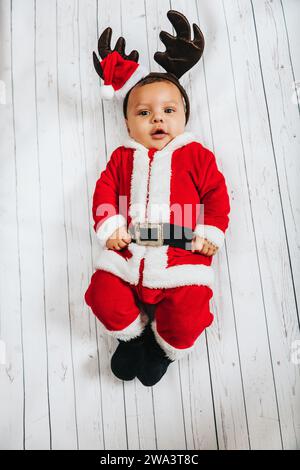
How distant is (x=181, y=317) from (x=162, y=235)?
22 centimetres

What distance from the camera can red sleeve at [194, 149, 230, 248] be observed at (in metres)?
1.14

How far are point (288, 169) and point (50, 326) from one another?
0.88 m

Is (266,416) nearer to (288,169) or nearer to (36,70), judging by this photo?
(288,169)

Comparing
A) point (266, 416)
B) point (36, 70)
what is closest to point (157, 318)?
point (266, 416)

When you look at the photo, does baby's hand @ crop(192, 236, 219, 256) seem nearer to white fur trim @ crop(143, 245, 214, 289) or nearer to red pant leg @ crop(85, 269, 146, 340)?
white fur trim @ crop(143, 245, 214, 289)

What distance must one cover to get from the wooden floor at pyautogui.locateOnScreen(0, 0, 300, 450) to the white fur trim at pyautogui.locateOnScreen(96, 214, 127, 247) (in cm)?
16

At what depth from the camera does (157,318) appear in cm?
113

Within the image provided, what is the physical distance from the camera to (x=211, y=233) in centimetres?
113

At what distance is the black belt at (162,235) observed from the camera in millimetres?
1128

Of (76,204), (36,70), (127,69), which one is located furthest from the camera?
(36,70)

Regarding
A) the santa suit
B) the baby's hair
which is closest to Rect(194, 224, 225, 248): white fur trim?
the santa suit

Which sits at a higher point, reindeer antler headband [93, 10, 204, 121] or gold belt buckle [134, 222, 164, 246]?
reindeer antler headband [93, 10, 204, 121]

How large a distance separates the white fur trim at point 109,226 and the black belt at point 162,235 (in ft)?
0.19

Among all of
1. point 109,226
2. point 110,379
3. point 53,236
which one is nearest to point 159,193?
point 109,226
